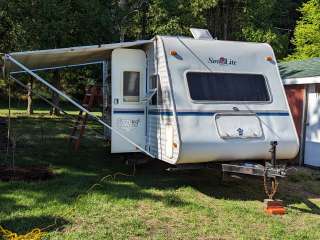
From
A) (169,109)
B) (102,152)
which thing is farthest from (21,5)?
(169,109)

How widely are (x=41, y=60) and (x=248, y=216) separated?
5.33 meters

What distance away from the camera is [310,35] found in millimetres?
30172

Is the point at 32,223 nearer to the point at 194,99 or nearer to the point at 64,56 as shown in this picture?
the point at 194,99

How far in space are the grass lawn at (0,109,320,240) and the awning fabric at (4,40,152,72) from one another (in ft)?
7.28

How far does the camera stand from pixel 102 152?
40.2 feet

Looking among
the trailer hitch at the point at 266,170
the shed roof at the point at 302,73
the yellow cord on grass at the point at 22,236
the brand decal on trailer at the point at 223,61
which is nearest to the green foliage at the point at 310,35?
the shed roof at the point at 302,73

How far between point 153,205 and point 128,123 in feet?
7.12

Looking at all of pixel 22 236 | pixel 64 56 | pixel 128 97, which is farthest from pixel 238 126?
pixel 22 236

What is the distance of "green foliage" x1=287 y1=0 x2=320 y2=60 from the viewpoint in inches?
1168

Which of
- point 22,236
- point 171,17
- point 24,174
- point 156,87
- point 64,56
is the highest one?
point 171,17

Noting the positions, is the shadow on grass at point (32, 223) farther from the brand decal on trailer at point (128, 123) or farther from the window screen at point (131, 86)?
the window screen at point (131, 86)

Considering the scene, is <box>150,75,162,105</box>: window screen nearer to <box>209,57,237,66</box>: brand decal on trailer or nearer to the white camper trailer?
the white camper trailer

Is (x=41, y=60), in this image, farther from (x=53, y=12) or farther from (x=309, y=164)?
(x=53, y=12)

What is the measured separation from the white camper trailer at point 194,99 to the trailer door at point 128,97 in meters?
0.02
